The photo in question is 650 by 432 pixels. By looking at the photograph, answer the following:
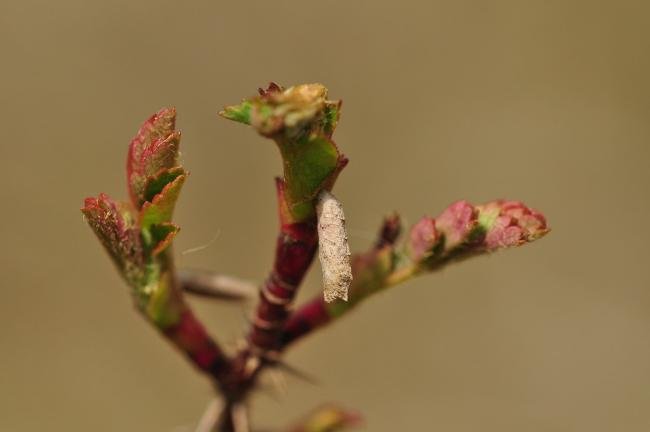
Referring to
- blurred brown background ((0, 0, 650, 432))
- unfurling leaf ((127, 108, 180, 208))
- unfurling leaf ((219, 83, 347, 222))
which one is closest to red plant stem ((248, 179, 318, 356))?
unfurling leaf ((219, 83, 347, 222))

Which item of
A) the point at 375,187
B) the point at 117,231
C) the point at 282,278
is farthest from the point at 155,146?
the point at 375,187

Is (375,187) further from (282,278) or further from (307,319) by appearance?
(282,278)

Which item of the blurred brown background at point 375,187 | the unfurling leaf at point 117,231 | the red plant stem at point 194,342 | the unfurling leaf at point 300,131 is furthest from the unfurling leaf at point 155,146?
the blurred brown background at point 375,187

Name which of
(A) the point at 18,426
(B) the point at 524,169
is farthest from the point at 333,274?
Answer: (B) the point at 524,169

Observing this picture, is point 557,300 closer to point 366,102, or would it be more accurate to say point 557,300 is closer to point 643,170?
point 643,170

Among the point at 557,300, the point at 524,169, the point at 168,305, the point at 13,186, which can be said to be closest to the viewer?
the point at 168,305

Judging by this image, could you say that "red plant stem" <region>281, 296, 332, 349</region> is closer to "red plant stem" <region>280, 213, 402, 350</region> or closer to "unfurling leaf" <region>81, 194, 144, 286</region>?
"red plant stem" <region>280, 213, 402, 350</region>
